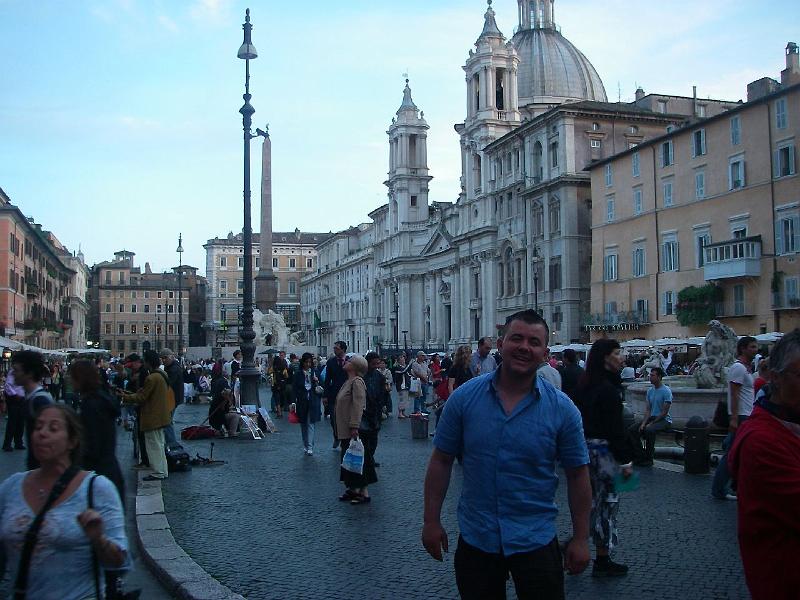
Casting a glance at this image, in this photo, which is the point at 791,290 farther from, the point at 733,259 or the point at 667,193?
the point at 667,193

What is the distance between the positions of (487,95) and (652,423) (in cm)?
5321

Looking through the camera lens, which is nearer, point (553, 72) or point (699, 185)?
point (699, 185)

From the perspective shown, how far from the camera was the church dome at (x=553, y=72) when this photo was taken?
70.5 metres

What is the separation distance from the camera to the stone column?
35500 millimetres

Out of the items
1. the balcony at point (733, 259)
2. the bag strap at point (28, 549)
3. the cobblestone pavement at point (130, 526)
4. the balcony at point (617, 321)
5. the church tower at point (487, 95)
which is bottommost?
the cobblestone pavement at point (130, 526)

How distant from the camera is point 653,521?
830 cm

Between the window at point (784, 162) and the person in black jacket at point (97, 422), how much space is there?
111 feet

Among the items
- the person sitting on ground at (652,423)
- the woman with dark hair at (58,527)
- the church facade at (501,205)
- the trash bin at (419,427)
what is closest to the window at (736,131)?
the church facade at (501,205)

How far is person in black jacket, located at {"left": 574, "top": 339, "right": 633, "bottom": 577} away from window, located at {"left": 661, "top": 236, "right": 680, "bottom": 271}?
122ft

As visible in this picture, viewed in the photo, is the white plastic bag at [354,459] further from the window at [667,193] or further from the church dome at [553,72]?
the church dome at [553,72]

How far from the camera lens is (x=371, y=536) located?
7.84 metres

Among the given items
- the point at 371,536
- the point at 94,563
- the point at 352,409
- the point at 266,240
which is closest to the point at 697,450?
the point at 352,409

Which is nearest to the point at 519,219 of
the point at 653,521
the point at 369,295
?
Answer: the point at 369,295

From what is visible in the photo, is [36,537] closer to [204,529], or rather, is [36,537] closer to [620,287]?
[204,529]
